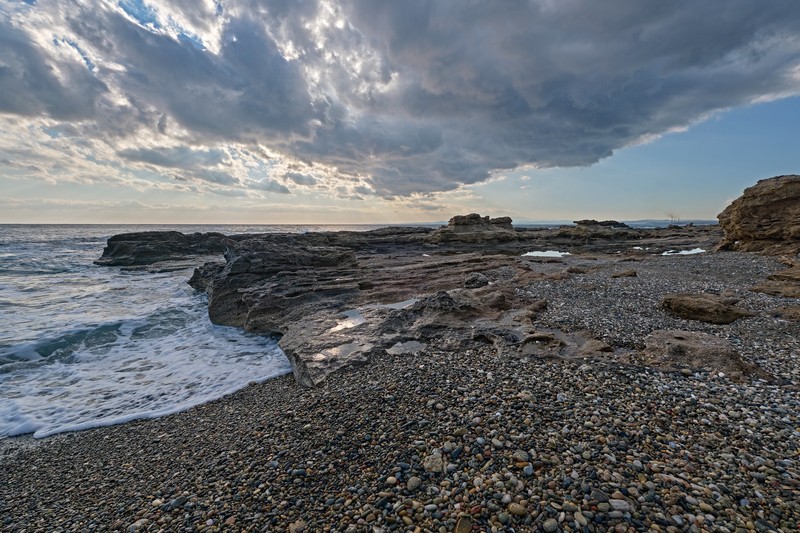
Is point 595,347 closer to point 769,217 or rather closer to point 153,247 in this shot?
point 769,217

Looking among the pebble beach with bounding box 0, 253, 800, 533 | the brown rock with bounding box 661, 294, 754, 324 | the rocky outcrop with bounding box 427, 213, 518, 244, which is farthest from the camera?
the rocky outcrop with bounding box 427, 213, 518, 244

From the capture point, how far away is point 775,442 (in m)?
4.68

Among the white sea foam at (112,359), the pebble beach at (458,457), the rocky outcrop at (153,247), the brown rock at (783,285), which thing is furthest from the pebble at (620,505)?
the rocky outcrop at (153,247)

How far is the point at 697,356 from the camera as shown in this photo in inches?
288

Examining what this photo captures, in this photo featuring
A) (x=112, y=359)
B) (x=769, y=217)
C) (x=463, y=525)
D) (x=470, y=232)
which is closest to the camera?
(x=463, y=525)

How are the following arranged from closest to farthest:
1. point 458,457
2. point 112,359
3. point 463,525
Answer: point 463,525 < point 458,457 < point 112,359

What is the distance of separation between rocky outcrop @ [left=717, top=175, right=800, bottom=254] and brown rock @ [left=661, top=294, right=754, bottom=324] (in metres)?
19.4

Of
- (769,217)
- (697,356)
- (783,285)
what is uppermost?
(769,217)

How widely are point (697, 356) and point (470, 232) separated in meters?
50.6

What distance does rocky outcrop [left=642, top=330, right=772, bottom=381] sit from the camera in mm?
6887

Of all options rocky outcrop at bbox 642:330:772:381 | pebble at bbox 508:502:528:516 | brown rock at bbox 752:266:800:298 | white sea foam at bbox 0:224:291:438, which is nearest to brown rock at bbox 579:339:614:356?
rocky outcrop at bbox 642:330:772:381

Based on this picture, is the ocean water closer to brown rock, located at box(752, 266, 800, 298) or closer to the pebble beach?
the pebble beach

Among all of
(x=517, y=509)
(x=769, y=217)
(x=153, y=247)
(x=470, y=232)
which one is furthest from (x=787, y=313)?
(x=153, y=247)

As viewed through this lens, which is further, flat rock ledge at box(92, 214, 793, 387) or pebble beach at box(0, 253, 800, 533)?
flat rock ledge at box(92, 214, 793, 387)
